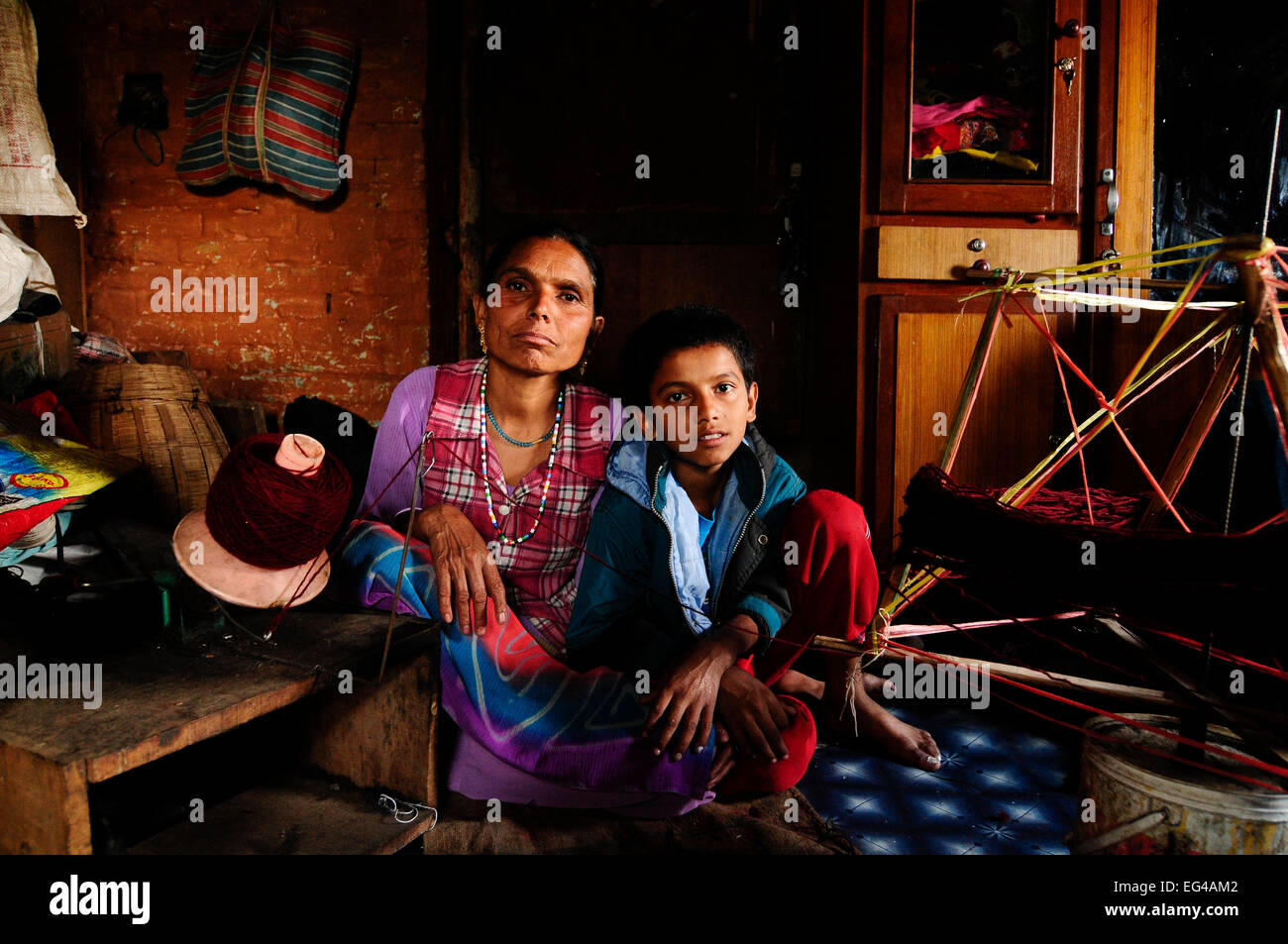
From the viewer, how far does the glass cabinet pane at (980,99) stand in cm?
245

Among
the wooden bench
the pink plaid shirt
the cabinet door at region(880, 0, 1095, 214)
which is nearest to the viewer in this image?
the wooden bench

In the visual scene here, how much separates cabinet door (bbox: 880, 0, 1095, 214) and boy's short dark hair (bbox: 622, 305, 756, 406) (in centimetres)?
95

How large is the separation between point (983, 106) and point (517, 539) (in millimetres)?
2145

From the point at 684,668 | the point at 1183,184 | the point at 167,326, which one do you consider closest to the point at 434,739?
the point at 684,668

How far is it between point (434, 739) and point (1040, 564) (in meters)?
1.18

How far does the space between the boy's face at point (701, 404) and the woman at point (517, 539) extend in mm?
246

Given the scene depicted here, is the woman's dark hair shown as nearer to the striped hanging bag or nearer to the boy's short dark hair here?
the boy's short dark hair

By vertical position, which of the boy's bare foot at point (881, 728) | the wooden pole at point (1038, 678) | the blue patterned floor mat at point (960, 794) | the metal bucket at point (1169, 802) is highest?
the wooden pole at point (1038, 678)

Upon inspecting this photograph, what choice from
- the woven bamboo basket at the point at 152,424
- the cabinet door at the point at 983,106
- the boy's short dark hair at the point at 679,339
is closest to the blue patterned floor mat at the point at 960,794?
the boy's short dark hair at the point at 679,339

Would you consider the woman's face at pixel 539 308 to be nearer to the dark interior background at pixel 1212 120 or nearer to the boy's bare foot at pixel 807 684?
the boy's bare foot at pixel 807 684

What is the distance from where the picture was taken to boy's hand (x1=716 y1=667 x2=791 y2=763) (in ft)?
4.83

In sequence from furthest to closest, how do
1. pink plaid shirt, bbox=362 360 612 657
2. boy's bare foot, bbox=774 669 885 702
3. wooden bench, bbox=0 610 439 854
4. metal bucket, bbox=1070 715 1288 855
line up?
boy's bare foot, bbox=774 669 885 702 < pink plaid shirt, bbox=362 360 612 657 < metal bucket, bbox=1070 715 1288 855 < wooden bench, bbox=0 610 439 854

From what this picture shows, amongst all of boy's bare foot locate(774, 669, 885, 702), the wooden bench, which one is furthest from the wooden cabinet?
the wooden bench

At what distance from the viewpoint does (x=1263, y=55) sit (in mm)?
2557
